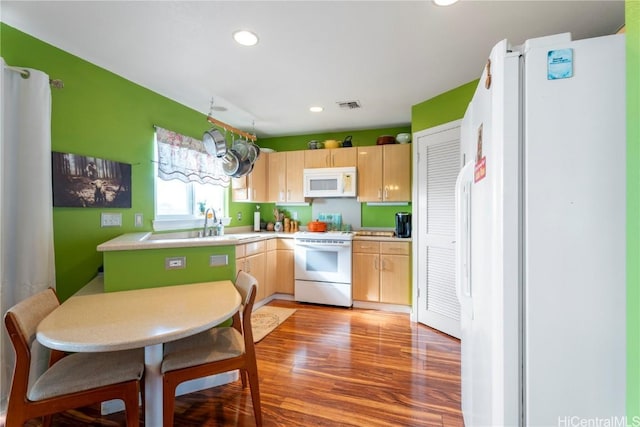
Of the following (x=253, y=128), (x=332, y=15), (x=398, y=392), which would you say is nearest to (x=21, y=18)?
(x=332, y=15)

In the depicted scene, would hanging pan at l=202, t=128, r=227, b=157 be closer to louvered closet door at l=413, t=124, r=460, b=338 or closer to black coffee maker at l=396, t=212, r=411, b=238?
louvered closet door at l=413, t=124, r=460, b=338

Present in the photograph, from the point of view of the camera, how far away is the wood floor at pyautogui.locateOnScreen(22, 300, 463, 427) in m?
1.70

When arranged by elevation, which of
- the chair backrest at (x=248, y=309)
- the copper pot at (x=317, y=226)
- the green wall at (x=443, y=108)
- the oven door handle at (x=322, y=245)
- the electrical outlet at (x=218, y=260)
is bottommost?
the chair backrest at (x=248, y=309)

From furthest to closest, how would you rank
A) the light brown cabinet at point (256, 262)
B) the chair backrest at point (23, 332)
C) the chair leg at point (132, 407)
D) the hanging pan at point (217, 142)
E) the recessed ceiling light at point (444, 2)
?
the light brown cabinet at point (256, 262) → the hanging pan at point (217, 142) → the recessed ceiling light at point (444, 2) → the chair leg at point (132, 407) → the chair backrest at point (23, 332)

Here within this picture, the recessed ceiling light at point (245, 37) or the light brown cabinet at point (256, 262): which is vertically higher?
the recessed ceiling light at point (245, 37)

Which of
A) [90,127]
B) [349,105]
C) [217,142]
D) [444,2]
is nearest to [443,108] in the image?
[349,105]

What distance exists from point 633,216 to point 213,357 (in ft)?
5.65

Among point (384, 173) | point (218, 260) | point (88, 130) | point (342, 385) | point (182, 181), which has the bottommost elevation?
point (342, 385)

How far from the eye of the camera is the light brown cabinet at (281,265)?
12.8 feet

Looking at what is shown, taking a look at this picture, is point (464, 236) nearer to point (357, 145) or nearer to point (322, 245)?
point (322, 245)

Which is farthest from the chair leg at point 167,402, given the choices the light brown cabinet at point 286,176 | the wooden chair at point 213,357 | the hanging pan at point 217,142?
the light brown cabinet at point 286,176

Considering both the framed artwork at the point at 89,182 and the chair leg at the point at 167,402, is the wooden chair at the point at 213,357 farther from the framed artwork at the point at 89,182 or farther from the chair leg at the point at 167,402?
the framed artwork at the point at 89,182

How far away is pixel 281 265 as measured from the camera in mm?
3949

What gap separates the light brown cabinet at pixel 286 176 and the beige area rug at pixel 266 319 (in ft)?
5.10
